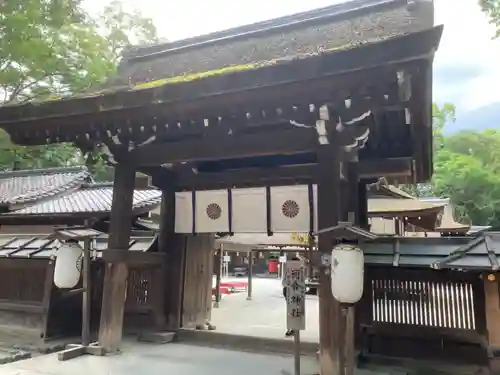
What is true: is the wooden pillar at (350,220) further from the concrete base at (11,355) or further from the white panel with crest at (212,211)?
the concrete base at (11,355)

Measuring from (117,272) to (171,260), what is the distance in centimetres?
151

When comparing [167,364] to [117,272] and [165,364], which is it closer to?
[165,364]

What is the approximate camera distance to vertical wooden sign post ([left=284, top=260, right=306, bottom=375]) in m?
4.39

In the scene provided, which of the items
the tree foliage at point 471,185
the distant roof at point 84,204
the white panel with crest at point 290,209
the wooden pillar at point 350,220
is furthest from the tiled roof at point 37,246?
the tree foliage at point 471,185

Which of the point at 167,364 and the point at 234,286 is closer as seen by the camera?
the point at 167,364

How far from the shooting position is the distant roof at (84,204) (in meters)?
9.98

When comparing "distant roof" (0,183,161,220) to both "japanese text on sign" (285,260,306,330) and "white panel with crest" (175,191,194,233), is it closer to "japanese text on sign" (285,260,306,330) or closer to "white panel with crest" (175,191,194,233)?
"white panel with crest" (175,191,194,233)

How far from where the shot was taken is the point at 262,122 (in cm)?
477

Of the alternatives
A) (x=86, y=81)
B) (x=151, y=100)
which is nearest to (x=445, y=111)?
(x=86, y=81)

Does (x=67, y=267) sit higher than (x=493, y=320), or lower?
higher

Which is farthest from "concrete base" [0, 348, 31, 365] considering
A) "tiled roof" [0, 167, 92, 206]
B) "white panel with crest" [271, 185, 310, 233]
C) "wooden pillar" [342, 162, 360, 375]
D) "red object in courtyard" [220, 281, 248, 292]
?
"red object in courtyard" [220, 281, 248, 292]

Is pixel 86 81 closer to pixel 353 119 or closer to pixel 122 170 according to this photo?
pixel 122 170

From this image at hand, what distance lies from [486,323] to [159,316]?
4783 mm

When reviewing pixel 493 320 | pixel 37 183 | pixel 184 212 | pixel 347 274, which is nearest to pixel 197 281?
pixel 184 212
